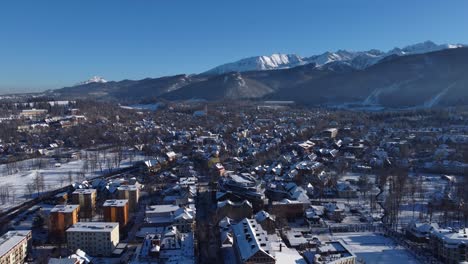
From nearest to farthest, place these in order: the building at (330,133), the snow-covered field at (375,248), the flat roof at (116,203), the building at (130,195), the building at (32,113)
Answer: the snow-covered field at (375,248) → the flat roof at (116,203) → the building at (130,195) → the building at (330,133) → the building at (32,113)

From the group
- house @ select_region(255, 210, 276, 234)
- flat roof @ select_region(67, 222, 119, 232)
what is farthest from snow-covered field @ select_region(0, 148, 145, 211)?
house @ select_region(255, 210, 276, 234)

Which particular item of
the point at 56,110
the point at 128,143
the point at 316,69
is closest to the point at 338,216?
the point at 128,143

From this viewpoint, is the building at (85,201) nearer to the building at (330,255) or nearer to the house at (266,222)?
the house at (266,222)

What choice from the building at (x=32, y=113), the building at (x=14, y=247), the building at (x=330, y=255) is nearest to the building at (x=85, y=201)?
the building at (x=14, y=247)

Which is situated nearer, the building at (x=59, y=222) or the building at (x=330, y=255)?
the building at (x=330, y=255)

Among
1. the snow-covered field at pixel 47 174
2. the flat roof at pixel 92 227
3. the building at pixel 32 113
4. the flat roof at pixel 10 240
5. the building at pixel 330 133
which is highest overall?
the building at pixel 32 113

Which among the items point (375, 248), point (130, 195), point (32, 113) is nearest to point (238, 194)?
point (130, 195)

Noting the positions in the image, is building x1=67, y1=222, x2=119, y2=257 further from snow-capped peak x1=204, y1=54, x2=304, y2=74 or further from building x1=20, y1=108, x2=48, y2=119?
snow-capped peak x1=204, y1=54, x2=304, y2=74

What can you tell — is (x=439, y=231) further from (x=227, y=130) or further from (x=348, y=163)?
(x=227, y=130)
